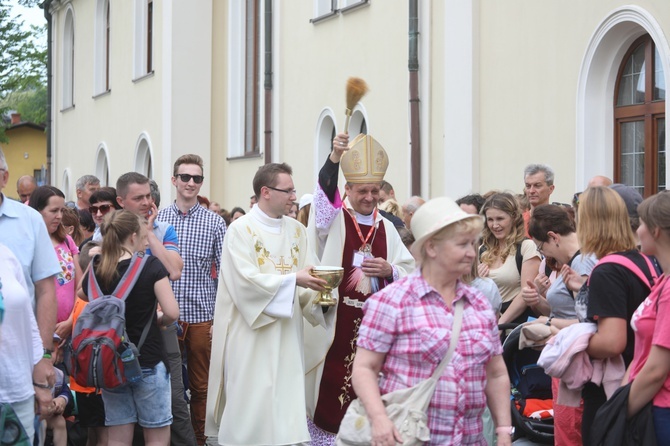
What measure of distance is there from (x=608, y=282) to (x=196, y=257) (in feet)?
14.6

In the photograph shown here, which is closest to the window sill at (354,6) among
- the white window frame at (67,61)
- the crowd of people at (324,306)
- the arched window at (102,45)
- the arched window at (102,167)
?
the crowd of people at (324,306)

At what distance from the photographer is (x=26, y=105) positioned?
53.4 m

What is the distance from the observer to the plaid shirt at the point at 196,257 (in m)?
8.48

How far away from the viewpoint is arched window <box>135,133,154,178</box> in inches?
1093

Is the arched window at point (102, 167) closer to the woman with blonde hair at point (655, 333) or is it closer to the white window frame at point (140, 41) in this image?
the white window frame at point (140, 41)

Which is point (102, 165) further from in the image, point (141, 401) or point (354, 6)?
point (141, 401)

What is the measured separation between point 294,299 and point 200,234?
6.24 feet

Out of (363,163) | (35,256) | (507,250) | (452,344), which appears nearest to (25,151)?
(507,250)

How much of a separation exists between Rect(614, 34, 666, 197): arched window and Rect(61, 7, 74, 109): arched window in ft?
87.3

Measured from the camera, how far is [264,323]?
22.5 ft

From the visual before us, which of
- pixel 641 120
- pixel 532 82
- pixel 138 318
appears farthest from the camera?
pixel 532 82

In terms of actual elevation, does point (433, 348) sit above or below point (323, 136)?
below

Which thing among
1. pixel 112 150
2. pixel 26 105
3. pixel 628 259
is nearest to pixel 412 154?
pixel 628 259

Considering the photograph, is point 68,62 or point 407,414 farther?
point 68,62
